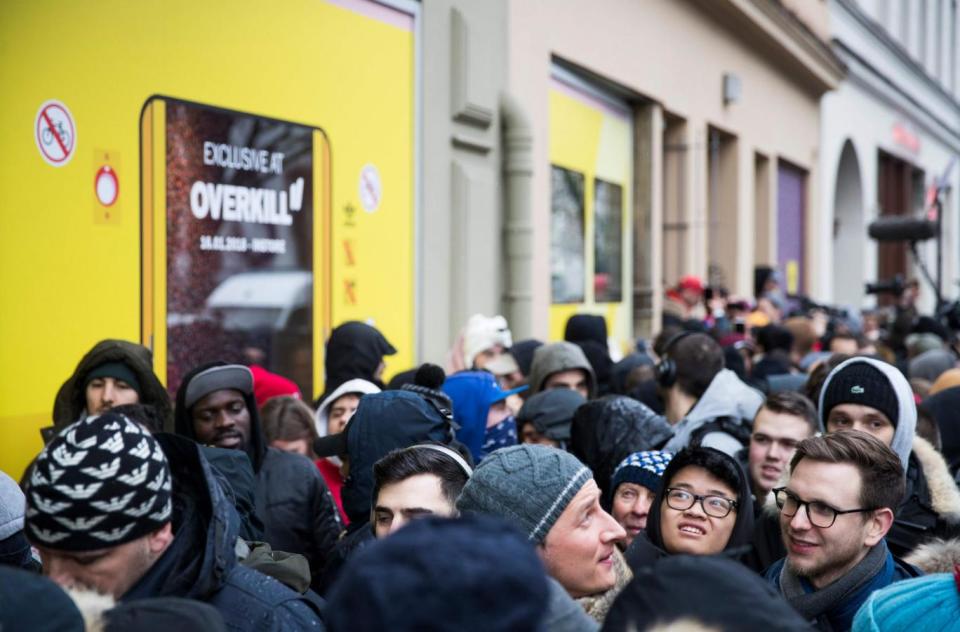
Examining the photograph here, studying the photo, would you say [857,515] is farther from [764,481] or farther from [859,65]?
[859,65]

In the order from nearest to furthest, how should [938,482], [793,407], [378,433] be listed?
1. [378,433]
2. [938,482]
3. [793,407]

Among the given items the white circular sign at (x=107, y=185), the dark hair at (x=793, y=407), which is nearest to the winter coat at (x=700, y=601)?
the dark hair at (x=793, y=407)

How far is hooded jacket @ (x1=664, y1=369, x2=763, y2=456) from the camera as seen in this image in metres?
4.90

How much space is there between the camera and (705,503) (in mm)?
3693

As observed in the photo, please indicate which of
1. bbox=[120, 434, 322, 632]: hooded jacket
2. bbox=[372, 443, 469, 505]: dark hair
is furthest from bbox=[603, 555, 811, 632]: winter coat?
bbox=[372, 443, 469, 505]: dark hair

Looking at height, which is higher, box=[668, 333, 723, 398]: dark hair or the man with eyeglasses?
box=[668, 333, 723, 398]: dark hair

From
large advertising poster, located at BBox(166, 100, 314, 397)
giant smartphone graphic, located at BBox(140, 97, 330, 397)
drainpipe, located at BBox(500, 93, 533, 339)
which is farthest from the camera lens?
drainpipe, located at BBox(500, 93, 533, 339)

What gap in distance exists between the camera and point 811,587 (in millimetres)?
3264

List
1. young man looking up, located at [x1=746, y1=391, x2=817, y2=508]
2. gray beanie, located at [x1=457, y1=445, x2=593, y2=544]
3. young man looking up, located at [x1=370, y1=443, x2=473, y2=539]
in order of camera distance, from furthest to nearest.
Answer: young man looking up, located at [x1=746, y1=391, x2=817, y2=508]
young man looking up, located at [x1=370, y1=443, x2=473, y2=539]
gray beanie, located at [x1=457, y1=445, x2=593, y2=544]

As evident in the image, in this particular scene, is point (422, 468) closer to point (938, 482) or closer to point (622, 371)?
point (938, 482)

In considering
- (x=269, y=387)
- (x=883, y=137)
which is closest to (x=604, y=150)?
(x=269, y=387)

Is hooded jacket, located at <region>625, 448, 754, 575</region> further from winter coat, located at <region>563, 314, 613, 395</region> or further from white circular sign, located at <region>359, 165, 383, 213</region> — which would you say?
white circular sign, located at <region>359, 165, 383, 213</region>

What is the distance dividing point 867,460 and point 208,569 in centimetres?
190

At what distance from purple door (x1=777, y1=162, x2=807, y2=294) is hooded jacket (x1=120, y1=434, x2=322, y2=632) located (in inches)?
755
